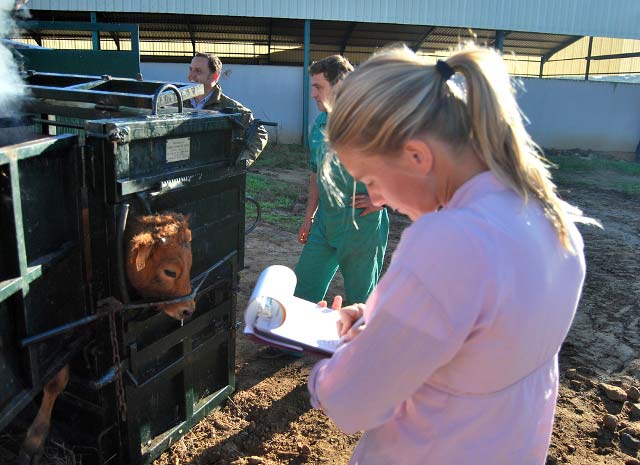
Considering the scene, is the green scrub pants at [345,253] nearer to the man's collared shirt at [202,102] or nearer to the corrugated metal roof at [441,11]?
the man's collared shirt at [202,102]

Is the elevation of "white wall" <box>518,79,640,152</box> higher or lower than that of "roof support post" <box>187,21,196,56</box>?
lower

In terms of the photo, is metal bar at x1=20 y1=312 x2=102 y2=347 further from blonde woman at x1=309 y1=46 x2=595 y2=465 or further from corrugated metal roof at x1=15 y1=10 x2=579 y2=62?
corrugated metal roof at x1=15 y1=10 x2=579 y2=62

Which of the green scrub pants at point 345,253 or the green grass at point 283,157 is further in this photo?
the green grass at point 283,157

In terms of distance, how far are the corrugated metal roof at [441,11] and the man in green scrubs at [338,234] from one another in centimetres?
1101

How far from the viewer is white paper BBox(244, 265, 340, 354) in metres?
1.37

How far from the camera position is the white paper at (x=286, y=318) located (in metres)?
1.37

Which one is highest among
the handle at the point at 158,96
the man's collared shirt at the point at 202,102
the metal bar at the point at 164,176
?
the handle at the point at 158,96

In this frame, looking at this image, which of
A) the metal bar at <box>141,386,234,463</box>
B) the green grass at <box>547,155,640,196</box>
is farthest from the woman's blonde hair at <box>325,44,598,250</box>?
the green grass at <box>547,155,640,196</box>

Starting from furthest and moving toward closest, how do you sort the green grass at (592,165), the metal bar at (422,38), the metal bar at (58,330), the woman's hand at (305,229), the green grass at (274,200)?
the metal bar at (422,38) < the green grass at (592,165) < the green grass at (274,200) < the woman's hand at (305,229) < the metal bar at (58,330)

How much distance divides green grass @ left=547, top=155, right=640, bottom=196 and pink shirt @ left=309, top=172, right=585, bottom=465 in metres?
11.0

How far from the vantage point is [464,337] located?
2.95 ft

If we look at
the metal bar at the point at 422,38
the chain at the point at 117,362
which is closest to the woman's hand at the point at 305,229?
the chain at the point at 117,362

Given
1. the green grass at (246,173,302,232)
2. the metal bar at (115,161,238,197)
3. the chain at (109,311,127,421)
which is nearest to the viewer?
the metal bar at (115,161,238,197)

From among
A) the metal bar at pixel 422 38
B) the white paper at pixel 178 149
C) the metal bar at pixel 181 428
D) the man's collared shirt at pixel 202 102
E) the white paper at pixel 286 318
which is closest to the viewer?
the white paper at pixel 286 318
